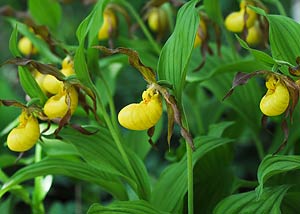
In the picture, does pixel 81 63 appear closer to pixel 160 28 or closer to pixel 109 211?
pixel 109 211

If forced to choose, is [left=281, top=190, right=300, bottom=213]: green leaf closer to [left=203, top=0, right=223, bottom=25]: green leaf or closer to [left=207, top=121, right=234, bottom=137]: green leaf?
[left=207, top=121, right=234, bottom=137]: green leaf

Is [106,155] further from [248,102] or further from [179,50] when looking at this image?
[248,102]

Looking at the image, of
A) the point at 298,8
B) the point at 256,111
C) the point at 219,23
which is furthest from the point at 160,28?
the point at 298,8

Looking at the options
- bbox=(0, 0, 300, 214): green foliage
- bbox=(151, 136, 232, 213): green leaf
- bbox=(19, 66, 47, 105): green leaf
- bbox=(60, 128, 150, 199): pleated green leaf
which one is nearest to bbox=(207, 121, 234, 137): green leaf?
bbox=(0, 0, 300, 214): green foliage

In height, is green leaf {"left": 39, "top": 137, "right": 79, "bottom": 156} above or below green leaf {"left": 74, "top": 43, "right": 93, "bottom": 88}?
below

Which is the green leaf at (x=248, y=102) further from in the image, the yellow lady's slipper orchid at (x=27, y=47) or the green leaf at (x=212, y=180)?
the yellow lady's slipper orchid at (x=27, y=47)

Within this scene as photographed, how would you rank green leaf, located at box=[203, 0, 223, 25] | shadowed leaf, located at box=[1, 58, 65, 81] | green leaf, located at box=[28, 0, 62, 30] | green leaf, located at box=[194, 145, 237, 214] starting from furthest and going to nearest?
green leaf, located at box=[28, 0, 62, 30] → green leaf, located at box=[203, 0, 223, 25] → green leaf, located at box=[194, 145, 237, 214] → shadowed leaf, located at box=[1, 58, 65, 81]

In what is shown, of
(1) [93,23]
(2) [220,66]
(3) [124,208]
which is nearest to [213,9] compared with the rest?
(2) [220,66]
